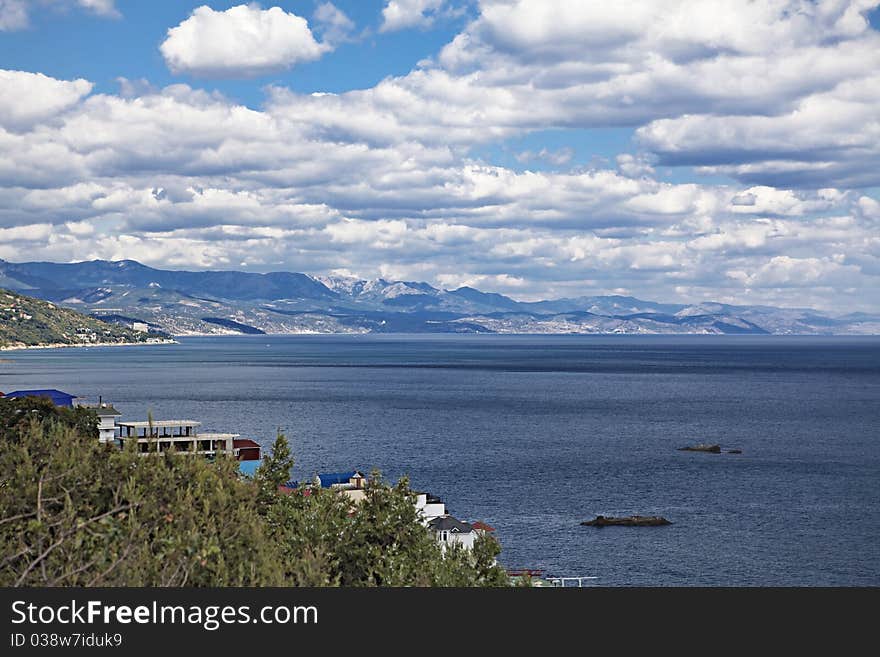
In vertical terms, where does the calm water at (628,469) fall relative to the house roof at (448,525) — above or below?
below

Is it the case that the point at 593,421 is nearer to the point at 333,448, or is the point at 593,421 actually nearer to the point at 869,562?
the point at 333,448

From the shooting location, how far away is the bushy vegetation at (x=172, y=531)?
22156 mm

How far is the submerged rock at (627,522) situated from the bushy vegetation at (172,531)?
4513cm

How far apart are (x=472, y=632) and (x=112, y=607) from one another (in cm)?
515

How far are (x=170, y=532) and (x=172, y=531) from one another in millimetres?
111

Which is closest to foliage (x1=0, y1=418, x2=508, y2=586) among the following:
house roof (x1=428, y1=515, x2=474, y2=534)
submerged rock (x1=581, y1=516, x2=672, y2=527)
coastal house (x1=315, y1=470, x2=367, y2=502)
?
house roof (x1=428, y1=515, x2=474, y2=534)

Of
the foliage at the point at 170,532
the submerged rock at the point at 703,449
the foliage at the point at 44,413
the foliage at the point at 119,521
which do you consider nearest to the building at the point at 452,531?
the foliage at the point at 170,532

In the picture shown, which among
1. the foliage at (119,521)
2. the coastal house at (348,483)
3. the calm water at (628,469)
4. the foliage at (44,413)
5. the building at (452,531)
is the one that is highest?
the foliage at (119,521)

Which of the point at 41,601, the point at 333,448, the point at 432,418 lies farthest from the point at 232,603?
the point at 432,418

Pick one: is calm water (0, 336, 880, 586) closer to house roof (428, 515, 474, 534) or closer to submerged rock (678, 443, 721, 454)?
submerged rock (678, 443, 721, 454)

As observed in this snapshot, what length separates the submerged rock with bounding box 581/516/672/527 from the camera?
278 feet

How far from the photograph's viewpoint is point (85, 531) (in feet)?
75.0

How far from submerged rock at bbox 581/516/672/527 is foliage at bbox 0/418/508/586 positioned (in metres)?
45.3

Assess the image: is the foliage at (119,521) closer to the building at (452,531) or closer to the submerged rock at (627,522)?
the building at (452,531)
